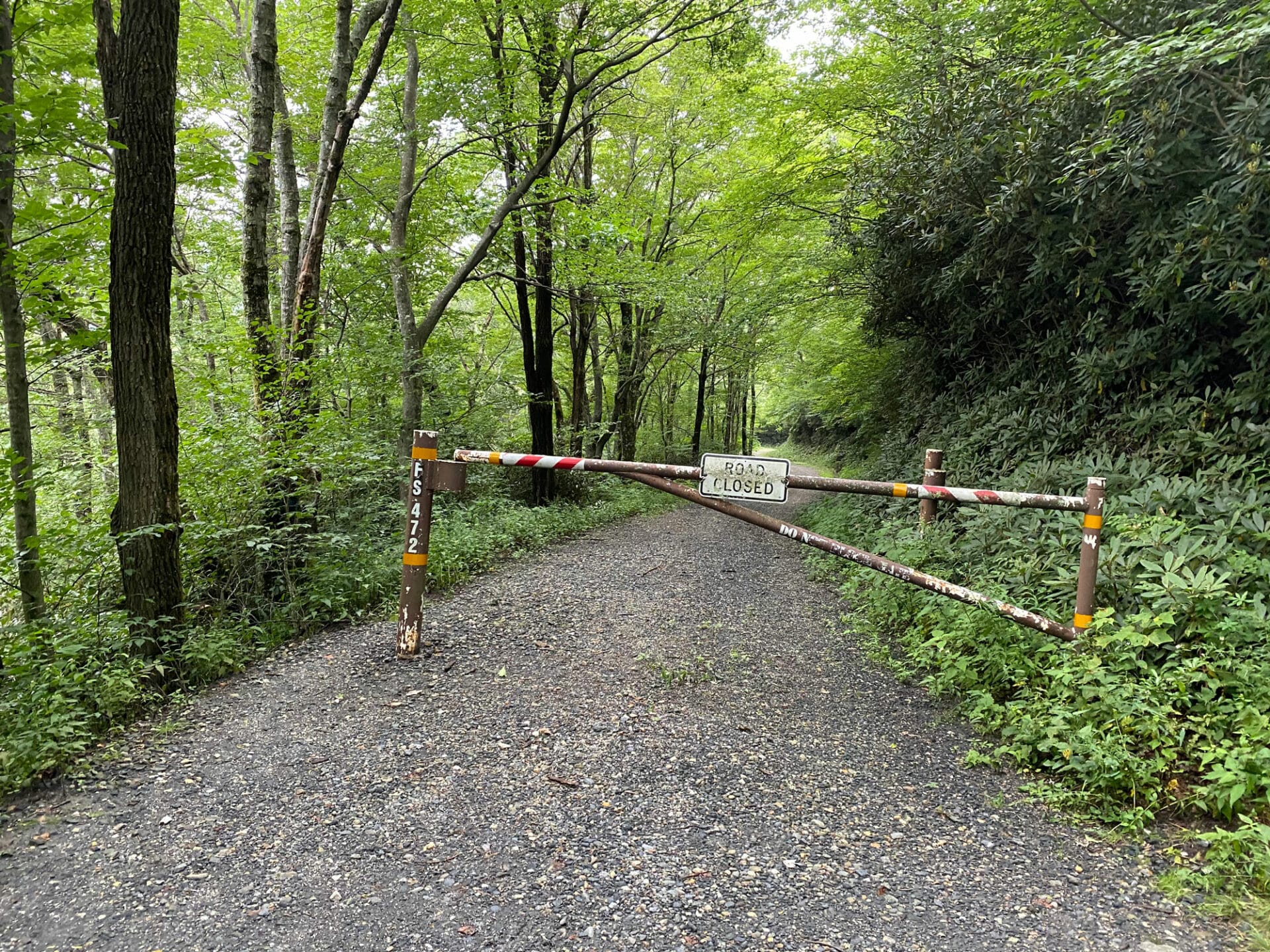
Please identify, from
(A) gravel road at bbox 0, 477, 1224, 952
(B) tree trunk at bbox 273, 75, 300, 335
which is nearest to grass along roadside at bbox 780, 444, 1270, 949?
(A) gravel road at bbox 0, 477, 1224, 952

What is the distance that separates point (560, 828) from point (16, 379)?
13.2 ft

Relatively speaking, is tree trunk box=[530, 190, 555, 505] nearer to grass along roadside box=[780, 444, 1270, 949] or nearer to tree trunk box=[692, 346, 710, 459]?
grass along roadside box=[780, 444, 1270, 949]

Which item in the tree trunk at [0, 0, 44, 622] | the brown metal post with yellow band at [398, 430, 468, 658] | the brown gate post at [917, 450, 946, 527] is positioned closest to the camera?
the tree trunk at [0, 0, 44, 622]

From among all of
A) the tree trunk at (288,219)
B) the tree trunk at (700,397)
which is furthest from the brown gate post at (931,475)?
the tree trunk at (700,397)

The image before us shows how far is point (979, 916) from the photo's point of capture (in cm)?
196

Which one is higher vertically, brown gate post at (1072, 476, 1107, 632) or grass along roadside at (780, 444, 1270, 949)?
brown gate post at (1072, 476, 1107, 632)

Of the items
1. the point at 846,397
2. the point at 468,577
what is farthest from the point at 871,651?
the point at 846,397

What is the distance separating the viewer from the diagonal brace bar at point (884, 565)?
3.09 m

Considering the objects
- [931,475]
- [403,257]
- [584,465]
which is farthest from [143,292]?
[931,475]

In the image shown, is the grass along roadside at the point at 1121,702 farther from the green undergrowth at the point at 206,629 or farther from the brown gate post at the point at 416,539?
the green undergrowth at the point at 206,629

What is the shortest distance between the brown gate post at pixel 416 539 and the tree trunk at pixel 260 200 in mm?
2074

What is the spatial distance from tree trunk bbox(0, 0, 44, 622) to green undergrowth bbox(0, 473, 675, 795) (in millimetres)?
425

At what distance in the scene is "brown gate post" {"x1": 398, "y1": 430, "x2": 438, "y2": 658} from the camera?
3.82 metres

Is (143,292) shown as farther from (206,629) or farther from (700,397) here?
(700,397)
